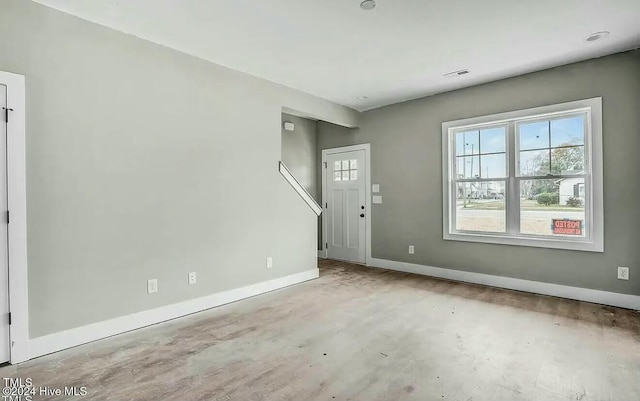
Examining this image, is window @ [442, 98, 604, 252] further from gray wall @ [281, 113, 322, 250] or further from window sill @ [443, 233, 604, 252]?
gray wall @ [281, 113, 322, 250]

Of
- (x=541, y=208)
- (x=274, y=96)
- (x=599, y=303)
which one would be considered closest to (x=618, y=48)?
(x=541, y=208)

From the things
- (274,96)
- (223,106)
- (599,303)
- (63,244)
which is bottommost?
(599,303)

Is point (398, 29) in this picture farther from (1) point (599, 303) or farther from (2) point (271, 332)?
(1) point (599, 303)

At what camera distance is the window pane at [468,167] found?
15.2ft

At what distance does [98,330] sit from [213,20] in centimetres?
277

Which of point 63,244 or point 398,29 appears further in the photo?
point 398,29

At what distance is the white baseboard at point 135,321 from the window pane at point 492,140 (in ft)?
10.9

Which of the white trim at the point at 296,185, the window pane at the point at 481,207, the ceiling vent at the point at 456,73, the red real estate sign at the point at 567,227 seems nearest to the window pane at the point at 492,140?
the window pane at the point at 481,207

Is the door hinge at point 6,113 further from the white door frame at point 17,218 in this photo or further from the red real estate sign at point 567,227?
the red real estate sign at point 567,227

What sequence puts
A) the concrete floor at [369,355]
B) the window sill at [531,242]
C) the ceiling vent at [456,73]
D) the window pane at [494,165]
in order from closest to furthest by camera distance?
the concrete floor at [369,355] < the window sill at [531,242] < the ceiling vent at [456,73] < the window pane at [494,165]

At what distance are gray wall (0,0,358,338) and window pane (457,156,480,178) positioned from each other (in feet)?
8.73

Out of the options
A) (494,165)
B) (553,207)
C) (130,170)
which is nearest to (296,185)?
(130,170)

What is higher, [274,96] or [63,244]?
[274,96]

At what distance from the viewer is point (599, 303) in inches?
144
